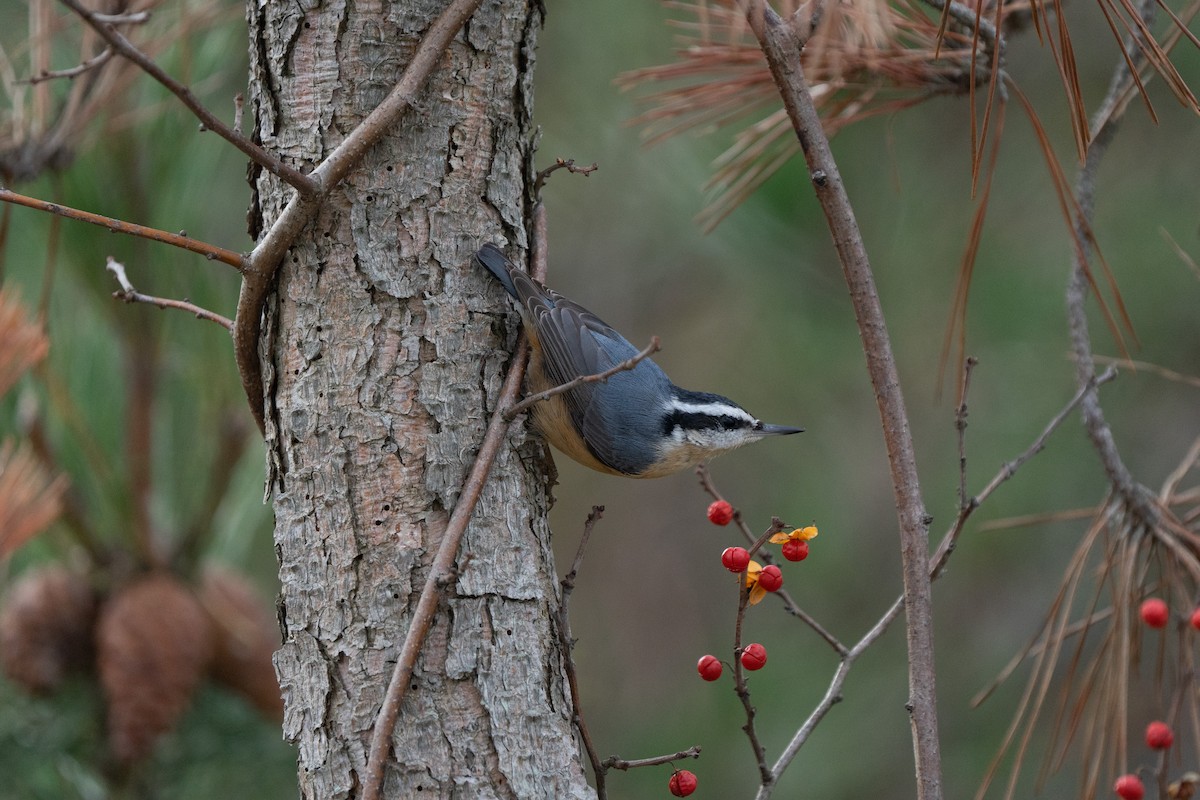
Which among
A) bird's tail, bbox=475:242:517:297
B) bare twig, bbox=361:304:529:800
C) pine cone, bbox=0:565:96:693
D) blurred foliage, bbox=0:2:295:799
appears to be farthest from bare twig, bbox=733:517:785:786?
pine cone, bbox=0:565:96:693

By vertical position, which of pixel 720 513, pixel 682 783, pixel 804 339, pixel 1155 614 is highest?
pixel 804 339

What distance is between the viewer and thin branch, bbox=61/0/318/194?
41.3 inches

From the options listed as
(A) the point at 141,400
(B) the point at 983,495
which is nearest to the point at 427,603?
(B) the point at 983,495

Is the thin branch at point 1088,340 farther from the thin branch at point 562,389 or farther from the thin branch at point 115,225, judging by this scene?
the thin branch at point 115,225

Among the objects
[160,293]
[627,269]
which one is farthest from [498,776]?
[627,269]

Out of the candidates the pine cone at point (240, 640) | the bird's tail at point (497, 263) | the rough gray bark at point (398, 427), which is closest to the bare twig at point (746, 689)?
the rough gray bark at point (398, 427)

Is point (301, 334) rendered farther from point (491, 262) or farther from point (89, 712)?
point (89, 712)

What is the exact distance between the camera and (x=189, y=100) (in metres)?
1.15

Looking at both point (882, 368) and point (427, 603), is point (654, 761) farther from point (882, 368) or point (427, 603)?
point (882, 368)

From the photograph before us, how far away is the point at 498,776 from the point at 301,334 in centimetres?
63

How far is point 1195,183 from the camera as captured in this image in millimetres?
3438

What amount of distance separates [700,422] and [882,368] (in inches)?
40.9

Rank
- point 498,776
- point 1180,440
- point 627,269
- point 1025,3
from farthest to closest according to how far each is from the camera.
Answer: point 627,269
point 1180,440
point 1025,3
point 498,776

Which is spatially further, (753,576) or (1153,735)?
(1153,735)
